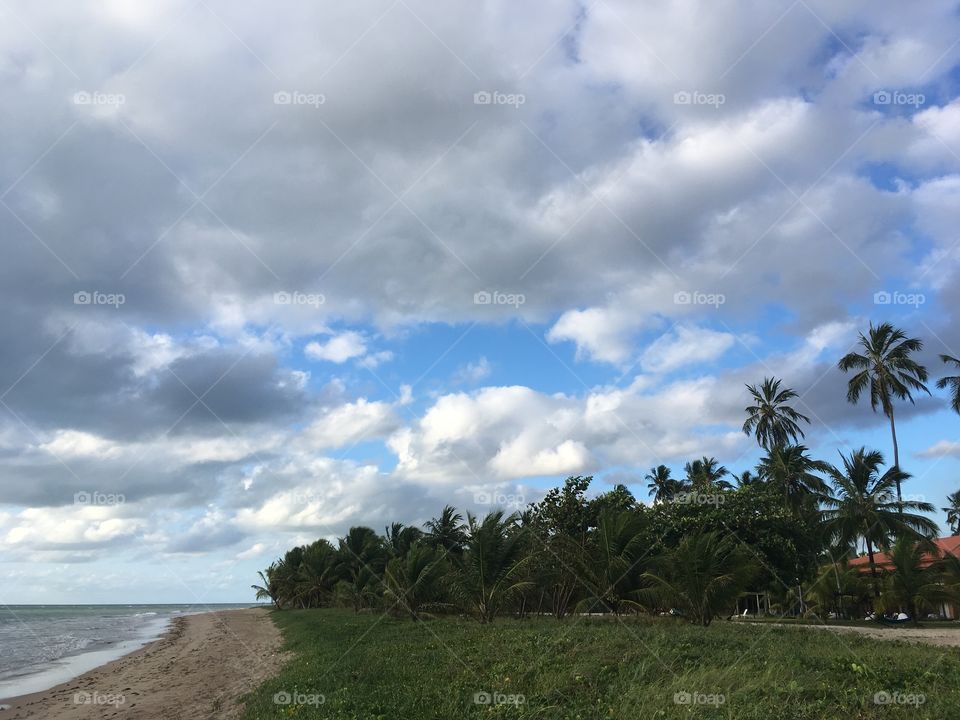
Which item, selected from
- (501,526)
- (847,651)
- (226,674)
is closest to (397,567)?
(501,526)

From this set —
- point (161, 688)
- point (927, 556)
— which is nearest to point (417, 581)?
point (161, 688)

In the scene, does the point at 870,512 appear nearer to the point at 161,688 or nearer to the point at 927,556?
the point at 927,556

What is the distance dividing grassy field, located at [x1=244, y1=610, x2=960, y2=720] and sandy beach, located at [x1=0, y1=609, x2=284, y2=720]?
69.6 inches

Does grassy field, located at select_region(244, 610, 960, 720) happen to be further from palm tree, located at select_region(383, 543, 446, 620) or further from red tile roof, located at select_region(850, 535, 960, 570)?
red tile roof, located at select_region(850, 535, 960, 570)

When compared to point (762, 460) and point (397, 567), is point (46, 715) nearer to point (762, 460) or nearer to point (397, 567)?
point (397, 567)

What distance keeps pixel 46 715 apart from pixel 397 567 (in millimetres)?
16011

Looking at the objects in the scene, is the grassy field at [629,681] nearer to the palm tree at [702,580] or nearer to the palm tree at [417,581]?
the palm tree at [702,580]

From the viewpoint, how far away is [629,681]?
1030cm

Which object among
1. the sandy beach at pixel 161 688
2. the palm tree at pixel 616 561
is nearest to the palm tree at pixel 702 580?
the palm tree at pixel 616 561

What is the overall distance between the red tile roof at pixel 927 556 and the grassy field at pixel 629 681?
83.3 feet

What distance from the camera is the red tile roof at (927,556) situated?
3650 centimetres

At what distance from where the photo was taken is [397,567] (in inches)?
1189

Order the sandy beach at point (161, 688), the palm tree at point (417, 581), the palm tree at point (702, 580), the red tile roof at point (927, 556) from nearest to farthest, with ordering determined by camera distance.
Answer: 1. the sandy beach at point (161, 688)
2. the palm tree at point (702, 580)
3. the palm tree at point (417, 581)
4. the red tile roof at point (927, 556)

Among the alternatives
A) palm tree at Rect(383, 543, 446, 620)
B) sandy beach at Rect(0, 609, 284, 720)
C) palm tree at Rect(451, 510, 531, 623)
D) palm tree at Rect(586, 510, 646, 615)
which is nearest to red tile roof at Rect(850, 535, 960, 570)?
palm tree at Rect(586, 510, 646, 615)
